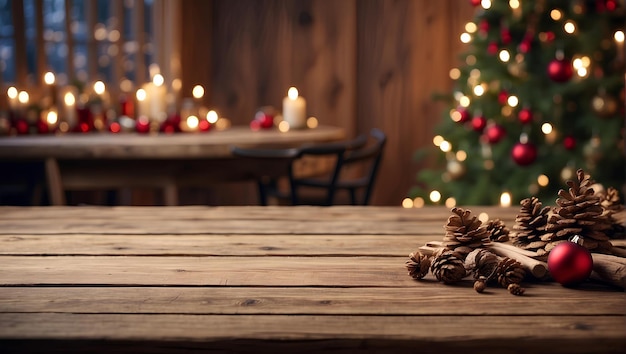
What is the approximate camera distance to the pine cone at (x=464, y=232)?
40.3 inches

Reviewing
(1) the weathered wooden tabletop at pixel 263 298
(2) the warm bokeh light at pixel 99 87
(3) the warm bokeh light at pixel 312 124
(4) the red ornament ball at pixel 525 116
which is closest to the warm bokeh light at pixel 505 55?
(4) the red ornament ball at pixel 525 116

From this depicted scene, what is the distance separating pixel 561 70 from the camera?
3.21 m

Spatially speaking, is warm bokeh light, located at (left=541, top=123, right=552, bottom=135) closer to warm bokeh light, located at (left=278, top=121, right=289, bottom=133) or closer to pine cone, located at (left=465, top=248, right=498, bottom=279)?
warm bokeh light, located at (left=278, top=121, right=289, bottom=133)

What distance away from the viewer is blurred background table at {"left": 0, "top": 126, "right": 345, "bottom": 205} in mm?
2627

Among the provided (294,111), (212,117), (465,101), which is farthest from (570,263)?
(465,101)

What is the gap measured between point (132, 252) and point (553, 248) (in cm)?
60

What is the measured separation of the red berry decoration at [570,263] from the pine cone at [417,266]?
0.16 m

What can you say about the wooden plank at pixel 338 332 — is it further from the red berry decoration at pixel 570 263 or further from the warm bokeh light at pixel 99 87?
the warm bokeh light at pixel 99 87

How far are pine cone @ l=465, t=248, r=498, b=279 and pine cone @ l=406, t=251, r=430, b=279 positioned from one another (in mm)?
56

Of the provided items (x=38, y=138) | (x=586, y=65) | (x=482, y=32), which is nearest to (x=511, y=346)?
(x=38, y=138)

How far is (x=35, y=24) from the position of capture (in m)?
3.78

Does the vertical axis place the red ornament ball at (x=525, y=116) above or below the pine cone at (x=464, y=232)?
below

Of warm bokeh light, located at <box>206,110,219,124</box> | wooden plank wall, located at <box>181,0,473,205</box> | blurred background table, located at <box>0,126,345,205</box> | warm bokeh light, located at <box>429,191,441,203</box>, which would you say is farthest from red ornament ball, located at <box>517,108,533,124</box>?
warm bokeh light, located at <box>206,110,219,124</box>

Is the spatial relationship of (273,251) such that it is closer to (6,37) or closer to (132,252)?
(132,252)
